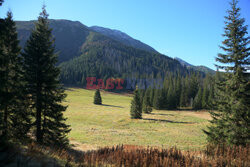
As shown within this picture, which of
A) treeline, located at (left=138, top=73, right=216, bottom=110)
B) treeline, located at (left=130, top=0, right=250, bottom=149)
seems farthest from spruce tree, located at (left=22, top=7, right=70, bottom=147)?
treeline, located at (left=138, top=73, right=216, bottom=110)

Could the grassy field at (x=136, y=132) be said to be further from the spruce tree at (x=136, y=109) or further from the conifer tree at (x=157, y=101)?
the conifer tree at (x=157, y=101)

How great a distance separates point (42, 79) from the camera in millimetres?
12078

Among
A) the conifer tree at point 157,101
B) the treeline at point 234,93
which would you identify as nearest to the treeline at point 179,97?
the conifer tree at point 157,101

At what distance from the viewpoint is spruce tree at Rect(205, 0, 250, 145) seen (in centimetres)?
1202

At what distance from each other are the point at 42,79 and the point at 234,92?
17844mm

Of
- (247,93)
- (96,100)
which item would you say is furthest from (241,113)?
(96,100)

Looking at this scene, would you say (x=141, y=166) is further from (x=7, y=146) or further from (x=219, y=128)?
(x=219, y=128)

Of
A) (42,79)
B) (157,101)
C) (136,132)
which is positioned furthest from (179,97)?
(42,79)

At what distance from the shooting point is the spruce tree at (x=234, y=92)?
12016mm

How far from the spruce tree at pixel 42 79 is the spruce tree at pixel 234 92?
52.5ft

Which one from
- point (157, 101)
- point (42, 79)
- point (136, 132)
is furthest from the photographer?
point (157, 101)

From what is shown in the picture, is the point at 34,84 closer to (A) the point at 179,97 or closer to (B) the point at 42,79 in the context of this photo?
(B) the point at 42,79

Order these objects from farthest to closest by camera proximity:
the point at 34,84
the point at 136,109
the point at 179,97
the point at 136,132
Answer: the point at 179,97 < the point at 136,109 < the point at 136,132 < the point at 34,84

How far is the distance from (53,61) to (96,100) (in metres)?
68.4
